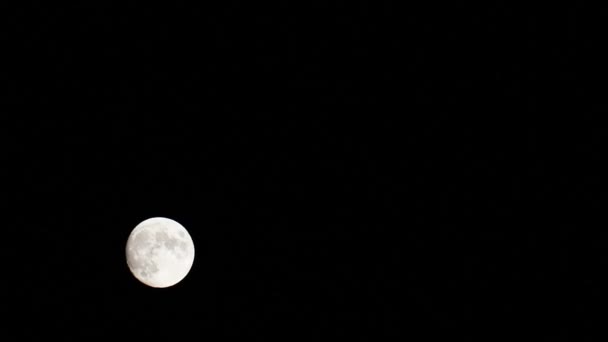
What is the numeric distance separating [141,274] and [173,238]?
0.47 m

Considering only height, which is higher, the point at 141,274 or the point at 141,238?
the point at 141,238

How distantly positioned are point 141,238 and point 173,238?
313 millimetres

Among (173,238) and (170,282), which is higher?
(173,238)

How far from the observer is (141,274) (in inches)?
224

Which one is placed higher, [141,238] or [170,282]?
[141,238]

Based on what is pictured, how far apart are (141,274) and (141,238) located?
358 mm

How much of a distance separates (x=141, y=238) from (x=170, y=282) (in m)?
0.53

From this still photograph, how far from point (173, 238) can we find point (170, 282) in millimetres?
438

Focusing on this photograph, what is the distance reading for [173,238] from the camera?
5863 millimetres

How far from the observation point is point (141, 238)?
580cm

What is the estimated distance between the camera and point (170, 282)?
580 cm
